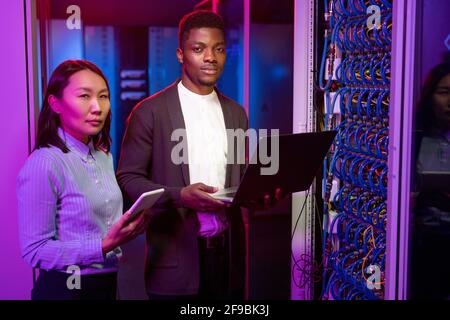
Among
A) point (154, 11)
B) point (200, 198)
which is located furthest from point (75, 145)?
point (154, 11)

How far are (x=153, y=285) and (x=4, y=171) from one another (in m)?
0.81

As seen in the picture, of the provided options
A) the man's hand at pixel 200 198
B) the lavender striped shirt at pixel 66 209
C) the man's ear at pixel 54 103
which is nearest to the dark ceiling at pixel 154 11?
the man's ear at pixel 54 103

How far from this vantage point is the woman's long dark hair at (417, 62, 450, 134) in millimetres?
2057

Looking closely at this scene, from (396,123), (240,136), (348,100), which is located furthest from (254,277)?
(396,123)

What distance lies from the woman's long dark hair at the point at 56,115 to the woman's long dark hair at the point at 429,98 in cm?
124

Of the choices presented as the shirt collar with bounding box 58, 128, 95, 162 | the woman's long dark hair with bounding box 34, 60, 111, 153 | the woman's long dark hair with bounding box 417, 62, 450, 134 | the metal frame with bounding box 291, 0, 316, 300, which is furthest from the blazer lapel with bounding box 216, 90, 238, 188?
the woman's long dark hair with bounding box 417, 62, 450, 134

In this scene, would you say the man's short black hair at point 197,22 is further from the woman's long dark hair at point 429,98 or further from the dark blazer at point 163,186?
the woman's long dark hair at point 429,98

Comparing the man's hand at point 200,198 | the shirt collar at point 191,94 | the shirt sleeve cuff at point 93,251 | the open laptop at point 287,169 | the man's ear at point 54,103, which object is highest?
the shirt collar at point 191,94

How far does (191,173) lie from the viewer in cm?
243

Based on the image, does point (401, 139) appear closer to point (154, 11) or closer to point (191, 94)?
point (191, 94)

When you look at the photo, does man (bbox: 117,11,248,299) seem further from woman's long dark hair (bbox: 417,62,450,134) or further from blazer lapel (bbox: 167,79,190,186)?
woman's long dark hair (bbox: 417,62,450,134)

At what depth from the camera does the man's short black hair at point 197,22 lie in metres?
2.48

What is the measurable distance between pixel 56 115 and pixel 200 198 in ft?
2.26

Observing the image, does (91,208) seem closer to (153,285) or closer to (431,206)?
(153,285)
